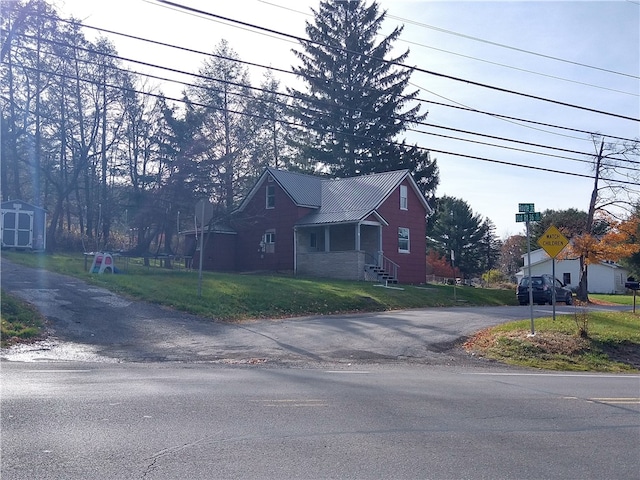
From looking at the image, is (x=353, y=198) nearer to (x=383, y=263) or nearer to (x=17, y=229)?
(x=383, y=263)

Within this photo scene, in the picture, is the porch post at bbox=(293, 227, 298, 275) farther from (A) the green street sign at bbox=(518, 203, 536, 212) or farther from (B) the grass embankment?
(A) the green street sign at bbox=(518, 203, 536, 212)

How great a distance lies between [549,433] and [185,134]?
129 feet

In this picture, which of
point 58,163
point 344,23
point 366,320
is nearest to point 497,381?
point 366,320

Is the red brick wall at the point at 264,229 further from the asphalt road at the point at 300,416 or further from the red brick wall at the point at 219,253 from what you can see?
the asphalt road at the point at 300,416

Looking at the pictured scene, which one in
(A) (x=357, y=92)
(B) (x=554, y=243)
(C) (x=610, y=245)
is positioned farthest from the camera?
(A) (x=357, y=92)

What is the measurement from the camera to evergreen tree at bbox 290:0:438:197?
56312 mm

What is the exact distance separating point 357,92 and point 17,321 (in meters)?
42.2

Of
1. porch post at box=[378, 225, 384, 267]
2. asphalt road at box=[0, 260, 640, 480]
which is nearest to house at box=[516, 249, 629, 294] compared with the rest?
porch post at box=[378, 225, 384, 267]

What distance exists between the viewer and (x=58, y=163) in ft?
163

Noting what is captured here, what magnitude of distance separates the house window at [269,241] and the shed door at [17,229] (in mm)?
13969

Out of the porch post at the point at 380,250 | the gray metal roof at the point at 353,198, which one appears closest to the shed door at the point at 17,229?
the gray metal roof at the point at 353,198

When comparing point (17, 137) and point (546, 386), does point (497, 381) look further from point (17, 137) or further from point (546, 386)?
point (17, 137)

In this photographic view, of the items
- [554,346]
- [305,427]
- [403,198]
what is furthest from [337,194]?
[305,427]

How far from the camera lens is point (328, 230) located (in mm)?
40500
